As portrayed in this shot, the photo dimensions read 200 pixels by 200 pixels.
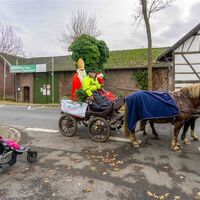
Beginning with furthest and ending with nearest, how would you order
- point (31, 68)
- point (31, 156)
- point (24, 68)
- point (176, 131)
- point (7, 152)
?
point (24, 68) < point (31, 68) < point (176, 131) < point (31, 156) < point (7, 152)

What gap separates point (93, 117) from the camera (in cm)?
645

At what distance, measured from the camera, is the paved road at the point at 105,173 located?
11.4ft

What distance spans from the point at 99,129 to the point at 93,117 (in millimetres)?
395

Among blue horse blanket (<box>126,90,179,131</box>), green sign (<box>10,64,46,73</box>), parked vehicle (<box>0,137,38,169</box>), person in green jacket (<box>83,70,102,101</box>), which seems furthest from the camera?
green sign (<box>10,64,46,73</box>)

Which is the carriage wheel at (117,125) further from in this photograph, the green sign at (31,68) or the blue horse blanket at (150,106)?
the green sign at (31,68)

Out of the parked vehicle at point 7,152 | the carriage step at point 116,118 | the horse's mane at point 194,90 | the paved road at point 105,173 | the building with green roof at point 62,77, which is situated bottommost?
the paved road at point 105,173

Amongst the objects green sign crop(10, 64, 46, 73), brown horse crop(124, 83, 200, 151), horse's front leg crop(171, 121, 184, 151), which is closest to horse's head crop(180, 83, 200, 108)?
brown horse crop(124, 83, 200, 151)

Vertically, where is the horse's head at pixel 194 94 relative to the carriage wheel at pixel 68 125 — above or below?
above

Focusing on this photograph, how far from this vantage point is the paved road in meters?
3.46

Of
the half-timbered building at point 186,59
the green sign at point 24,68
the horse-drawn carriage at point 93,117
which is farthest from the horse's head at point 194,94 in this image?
the green sign at point 24,68

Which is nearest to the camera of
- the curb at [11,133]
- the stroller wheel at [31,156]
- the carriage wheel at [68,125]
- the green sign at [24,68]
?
the stroller wheel at [31,156]

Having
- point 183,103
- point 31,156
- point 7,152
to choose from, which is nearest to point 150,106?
point 183,103

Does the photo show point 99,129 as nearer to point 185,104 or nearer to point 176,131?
point 176,131

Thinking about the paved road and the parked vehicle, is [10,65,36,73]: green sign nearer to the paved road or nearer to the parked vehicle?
the paved road
